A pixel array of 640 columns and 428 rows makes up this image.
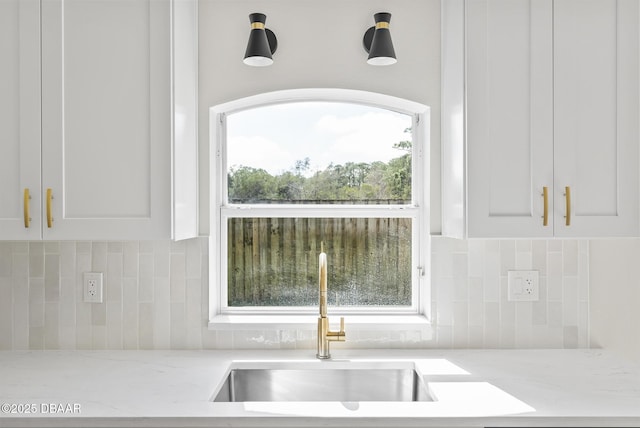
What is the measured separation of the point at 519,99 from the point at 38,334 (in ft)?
6.78

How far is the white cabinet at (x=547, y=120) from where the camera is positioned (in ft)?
5.75

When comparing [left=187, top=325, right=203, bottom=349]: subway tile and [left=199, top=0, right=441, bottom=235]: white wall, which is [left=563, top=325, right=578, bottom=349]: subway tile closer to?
[left=199, top=0, right=441, bottom=235]: white wall

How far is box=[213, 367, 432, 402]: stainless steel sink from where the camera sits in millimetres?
1885

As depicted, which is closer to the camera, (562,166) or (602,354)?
(562,166)

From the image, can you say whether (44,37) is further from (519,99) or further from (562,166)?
(562,166)

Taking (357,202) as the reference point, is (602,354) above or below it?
below

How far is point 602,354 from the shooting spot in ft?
6.47

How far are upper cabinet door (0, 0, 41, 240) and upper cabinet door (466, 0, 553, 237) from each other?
4.85ft

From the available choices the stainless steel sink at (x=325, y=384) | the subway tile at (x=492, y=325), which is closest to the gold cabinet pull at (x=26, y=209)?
the stainless steel sink at (x=325, y=384)

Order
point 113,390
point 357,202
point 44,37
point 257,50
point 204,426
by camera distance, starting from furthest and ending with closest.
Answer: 1. point 357,202
2. point 257,50
3. point 44,37
4. point 113,390
5. point 204,426

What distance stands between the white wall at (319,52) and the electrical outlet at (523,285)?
520 mm

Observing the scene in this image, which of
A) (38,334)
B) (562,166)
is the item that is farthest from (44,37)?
(562,166)

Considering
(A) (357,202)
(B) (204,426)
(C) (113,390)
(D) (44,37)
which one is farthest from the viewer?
(A) (357,202)

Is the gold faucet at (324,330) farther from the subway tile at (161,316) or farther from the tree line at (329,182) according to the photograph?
the subway tile at (161,316)
